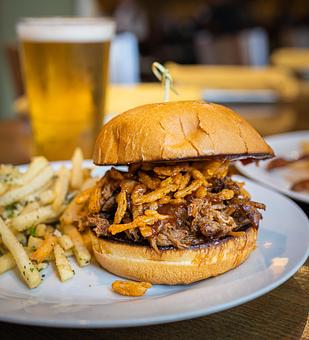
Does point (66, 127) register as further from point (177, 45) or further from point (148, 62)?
point (177, 45)

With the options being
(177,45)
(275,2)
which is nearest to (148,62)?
(177,45)

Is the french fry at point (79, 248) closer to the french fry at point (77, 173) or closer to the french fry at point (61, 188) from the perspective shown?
the french fry at point (61, 188)

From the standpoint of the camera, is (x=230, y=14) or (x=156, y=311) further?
(x=230, y=14)

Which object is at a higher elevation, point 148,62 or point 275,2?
point 275,2

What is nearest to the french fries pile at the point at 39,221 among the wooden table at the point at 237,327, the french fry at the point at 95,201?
the french fry at the point at 95,201

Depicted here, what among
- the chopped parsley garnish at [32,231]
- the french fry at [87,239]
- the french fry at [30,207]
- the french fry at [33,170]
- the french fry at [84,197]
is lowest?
the french fry at [87,239]

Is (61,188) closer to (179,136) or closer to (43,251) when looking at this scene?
(43,251)
